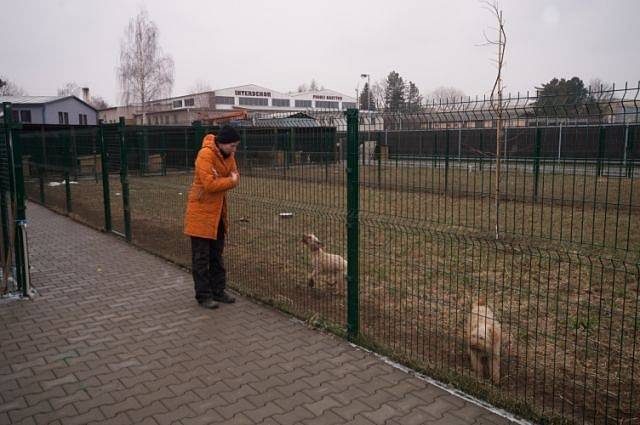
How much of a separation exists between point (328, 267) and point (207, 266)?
1356 millimetres

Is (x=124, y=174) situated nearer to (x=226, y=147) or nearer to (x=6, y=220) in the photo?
(x=6, y=220)

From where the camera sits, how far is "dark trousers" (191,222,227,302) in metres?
5.60

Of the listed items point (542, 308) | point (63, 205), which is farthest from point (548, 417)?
point (63, 205)

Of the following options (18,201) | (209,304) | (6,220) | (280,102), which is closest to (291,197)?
(209,304)

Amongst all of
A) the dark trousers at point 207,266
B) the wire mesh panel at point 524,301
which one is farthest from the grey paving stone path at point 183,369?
the wire mesh panel at point 524,301

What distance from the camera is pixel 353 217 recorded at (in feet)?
15.1

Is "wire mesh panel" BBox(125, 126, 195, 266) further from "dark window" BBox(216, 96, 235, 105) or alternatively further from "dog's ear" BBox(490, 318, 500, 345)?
"dark window" BBox(216, 96, 235, 105)

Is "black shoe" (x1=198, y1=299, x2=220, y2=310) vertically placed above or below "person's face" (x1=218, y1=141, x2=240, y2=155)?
below

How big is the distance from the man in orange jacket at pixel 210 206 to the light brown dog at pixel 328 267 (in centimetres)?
101

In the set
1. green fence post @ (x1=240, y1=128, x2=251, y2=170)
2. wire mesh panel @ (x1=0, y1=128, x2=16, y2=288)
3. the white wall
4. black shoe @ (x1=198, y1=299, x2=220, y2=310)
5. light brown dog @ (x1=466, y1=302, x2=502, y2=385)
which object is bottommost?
black shoe @ (x1=198, y1=299, x2=220, y2=310)

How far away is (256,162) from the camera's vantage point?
6.48 metres

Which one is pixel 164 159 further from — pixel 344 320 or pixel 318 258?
pixel 344 320

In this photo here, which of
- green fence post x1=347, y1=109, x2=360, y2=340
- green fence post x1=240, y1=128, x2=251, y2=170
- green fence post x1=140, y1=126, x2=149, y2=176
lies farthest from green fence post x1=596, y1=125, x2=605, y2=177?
green fence post x1=140, y1=126, x2=149, y2=176

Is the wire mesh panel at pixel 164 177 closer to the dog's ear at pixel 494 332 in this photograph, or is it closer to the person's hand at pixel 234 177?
the person's hand at pixel 234 177
